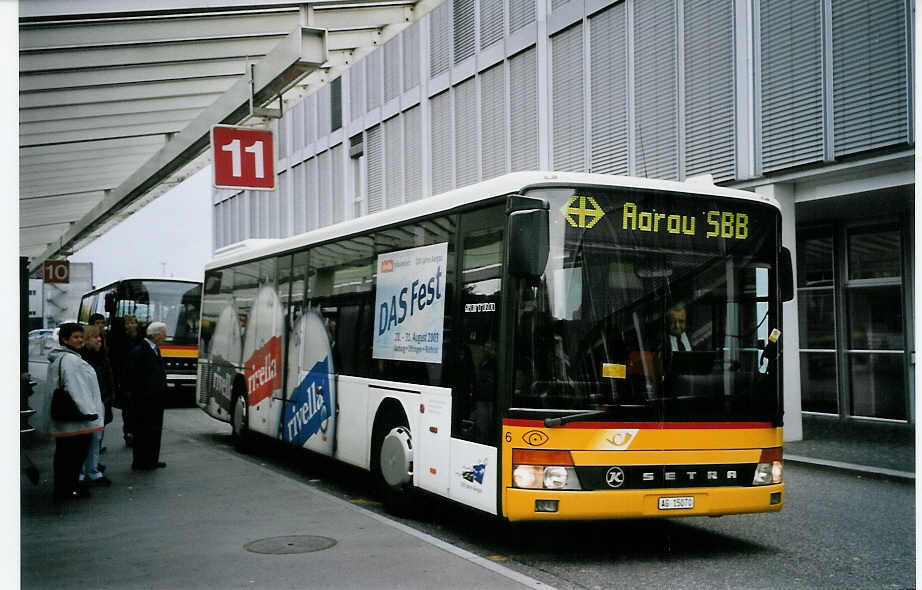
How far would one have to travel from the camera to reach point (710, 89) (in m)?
16.3

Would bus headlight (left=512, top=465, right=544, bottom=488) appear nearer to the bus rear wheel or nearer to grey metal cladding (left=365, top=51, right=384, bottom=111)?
the bus rear wheel

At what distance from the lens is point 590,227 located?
24.2 feet

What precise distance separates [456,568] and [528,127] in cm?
1499

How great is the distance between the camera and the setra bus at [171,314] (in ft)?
78.1

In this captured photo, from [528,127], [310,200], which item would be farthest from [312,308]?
[310,200]

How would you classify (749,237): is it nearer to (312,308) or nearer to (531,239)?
(531,239)

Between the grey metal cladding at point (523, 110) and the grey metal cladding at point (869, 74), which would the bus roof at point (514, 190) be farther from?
the grey metal cladding at point (523, 110)

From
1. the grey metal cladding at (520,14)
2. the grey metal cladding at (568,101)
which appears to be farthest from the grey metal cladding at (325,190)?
the grey metal cladding at (568,101)

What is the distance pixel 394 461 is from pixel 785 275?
153 inches

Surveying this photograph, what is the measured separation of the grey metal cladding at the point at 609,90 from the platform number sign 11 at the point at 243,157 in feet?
25.2

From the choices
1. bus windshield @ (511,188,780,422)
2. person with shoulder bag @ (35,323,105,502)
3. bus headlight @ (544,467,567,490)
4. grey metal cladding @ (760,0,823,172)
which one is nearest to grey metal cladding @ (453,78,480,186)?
grey metal cladding @ (760,0,823,172)

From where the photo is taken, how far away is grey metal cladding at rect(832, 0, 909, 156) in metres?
13.4

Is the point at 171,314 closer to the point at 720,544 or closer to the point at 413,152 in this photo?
the point at 413,152

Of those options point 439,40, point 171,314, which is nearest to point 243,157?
point 171,314
